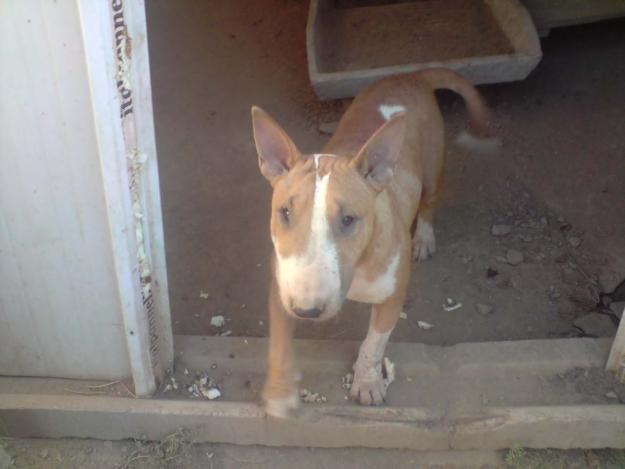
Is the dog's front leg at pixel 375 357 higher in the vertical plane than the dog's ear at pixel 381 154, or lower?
lower

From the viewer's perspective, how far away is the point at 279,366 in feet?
11.3

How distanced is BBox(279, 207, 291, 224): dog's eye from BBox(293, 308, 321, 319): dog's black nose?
0.38 meters

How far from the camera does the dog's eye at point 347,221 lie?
9.21 ft

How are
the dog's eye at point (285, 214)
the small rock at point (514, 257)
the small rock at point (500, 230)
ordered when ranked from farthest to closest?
the small rock at point (500, 230) < the small rock at point (514, 257) < the dog's eye at point (285, 214)

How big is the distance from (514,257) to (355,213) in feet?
7.22

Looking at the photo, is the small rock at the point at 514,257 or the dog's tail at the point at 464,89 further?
the small rock at the point at 514,257

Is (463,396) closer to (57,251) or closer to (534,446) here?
(534,446)

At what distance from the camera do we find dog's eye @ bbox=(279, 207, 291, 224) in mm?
2818

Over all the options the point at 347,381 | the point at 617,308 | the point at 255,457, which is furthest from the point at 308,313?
the point at 617,308

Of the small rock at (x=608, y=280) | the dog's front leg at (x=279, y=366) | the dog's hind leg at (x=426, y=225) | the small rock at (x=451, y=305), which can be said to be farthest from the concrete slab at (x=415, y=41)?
the dog's front leg at (x=279, y=366)

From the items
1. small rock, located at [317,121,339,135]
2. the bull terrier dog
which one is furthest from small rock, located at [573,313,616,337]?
small rock, located at [317,121,339,135]

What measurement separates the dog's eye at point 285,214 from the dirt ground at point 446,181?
1.43m

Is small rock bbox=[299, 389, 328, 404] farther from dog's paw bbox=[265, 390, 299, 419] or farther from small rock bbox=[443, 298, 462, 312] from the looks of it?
small rock bbox=[443, 298, 462, 312]

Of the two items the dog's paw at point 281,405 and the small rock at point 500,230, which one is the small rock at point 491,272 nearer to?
the small rock at point 500,230
